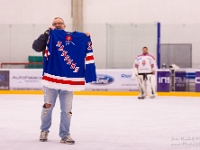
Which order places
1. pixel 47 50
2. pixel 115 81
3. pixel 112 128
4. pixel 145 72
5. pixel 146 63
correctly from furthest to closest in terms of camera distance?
1. pixel 115 81
2. pixel 145 72
3. pixel 146 63
4. pixel 112 128
5. pixel 47 50

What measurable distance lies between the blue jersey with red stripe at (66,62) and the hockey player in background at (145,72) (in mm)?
8135

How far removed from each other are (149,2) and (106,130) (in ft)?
43.1

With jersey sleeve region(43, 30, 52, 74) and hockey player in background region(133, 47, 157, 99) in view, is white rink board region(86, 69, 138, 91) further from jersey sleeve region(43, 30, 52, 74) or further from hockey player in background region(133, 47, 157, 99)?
jersey sleeve region(43, 30, 52, 74)

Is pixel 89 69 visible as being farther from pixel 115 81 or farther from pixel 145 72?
pixel 115 81

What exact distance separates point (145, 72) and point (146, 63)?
317mm

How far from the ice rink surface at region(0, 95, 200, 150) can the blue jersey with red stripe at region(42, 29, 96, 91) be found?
2.54ft

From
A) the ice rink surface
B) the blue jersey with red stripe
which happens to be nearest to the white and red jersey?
the ice rink surface

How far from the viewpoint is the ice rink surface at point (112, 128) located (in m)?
5.92

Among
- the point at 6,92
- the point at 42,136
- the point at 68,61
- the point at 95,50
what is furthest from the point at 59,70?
the point at 95,50

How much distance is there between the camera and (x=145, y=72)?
1452 centimetres

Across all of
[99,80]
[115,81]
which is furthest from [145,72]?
[99,80]

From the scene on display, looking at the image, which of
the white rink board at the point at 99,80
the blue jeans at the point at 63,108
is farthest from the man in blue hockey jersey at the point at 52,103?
the white rink board at the point at 99,80

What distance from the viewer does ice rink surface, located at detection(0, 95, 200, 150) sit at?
233 inches

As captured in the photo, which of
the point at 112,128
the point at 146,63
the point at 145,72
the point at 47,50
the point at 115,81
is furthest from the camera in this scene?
the point at 115,81
